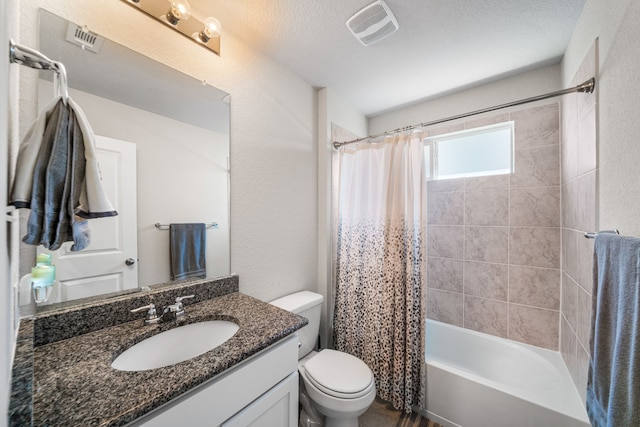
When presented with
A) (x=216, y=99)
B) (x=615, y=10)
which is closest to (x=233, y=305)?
(x=216, y=99)

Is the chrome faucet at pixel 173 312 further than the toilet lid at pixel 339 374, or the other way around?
the toilet lid at pixel 339 374

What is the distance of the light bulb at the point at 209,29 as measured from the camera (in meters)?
1.20

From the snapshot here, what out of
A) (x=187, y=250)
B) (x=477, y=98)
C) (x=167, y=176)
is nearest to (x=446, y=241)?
(x=477, y=98)

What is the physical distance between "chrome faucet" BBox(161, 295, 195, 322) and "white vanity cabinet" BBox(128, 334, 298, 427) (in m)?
0.44

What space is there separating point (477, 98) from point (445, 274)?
155 cm

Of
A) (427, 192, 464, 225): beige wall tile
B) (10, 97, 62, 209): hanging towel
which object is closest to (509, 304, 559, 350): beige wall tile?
(427, 192, 464, 225): beige wall tile

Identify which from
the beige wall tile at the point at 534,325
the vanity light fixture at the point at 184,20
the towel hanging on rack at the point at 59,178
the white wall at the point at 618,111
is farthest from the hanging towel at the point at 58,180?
the beige wall tile at the point at 534,325

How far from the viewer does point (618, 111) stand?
0.88m

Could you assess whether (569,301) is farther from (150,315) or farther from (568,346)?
(150,315)

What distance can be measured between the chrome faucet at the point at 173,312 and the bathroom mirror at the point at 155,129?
0.17 m

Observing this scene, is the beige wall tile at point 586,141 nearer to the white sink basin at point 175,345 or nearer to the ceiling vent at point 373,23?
the ceiling vent at point 373,23

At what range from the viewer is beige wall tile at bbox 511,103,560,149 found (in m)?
1.68

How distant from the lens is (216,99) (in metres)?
1.34

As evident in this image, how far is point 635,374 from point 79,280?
1780 millimetres
